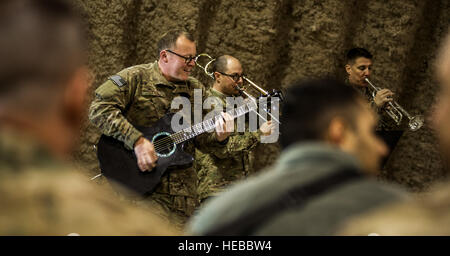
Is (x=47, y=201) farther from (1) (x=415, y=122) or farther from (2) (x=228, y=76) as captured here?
(1) (x=415, y=122)

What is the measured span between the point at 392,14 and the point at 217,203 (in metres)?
4.04

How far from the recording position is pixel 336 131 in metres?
1.43

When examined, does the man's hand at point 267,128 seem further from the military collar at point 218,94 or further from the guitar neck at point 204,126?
the military collar at point 218,94

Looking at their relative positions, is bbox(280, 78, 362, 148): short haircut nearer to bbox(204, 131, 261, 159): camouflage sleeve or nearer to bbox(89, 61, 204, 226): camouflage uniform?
bbox(89, 61, 204, 226): camouflage uniform

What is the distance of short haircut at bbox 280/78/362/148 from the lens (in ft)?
4.73

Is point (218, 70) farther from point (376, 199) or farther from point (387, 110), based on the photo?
point (376, 199)

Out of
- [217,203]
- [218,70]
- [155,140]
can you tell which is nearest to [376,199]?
[217,203]

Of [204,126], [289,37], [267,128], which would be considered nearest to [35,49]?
[204,126]

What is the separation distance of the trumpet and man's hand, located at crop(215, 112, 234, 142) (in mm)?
1328

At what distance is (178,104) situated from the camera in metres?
3.67

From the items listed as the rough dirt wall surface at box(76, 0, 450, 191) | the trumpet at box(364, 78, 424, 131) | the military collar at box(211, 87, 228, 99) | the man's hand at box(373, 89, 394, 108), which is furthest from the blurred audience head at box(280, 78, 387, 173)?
the rough dirt wall surface at box(76, 0, 450, 191)

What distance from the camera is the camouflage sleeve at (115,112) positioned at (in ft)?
11.2

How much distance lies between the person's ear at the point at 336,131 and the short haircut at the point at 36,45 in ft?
2.15

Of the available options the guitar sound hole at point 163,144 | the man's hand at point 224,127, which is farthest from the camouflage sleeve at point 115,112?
the man's hand at point 224,127
